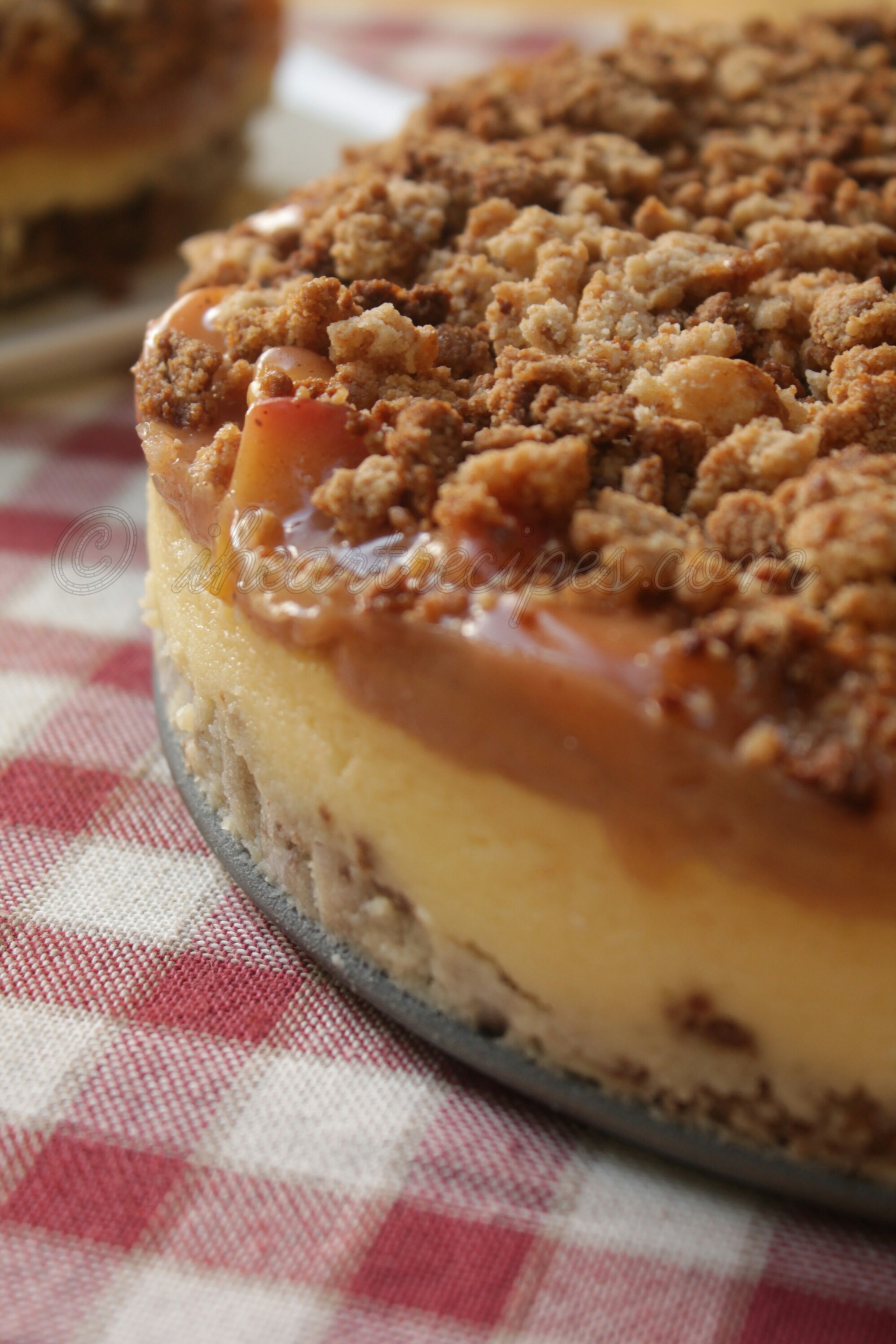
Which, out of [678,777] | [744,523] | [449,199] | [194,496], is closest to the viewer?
[678,777]

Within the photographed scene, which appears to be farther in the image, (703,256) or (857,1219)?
(703,256)

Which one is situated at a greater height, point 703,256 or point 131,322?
point 703,256

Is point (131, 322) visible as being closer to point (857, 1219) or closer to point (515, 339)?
point (515, 339)

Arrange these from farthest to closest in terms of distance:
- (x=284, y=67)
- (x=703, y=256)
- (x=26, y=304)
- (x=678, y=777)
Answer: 1. (x=284, y=67)
2. (x=26, y=304)
3. (x=703, y=256)
4. (x=678, y=777)

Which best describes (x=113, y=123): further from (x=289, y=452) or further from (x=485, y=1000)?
(x=485, y=1000)

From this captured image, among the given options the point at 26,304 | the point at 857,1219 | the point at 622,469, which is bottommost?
the point at 26,304

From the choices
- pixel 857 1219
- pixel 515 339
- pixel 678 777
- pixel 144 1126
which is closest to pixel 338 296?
pixel 515 339

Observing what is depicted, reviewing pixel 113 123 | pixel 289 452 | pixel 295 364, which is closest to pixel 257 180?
pixel 113 123
